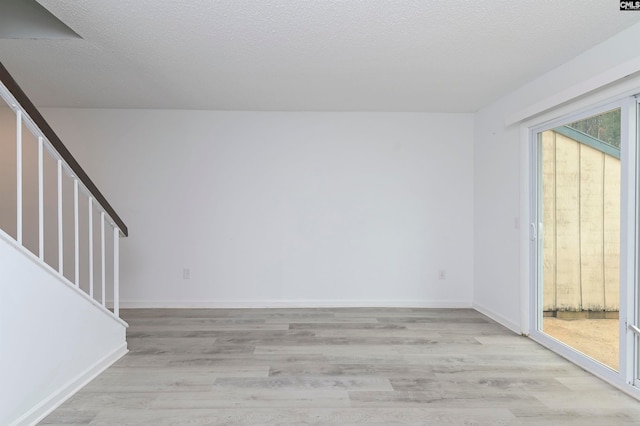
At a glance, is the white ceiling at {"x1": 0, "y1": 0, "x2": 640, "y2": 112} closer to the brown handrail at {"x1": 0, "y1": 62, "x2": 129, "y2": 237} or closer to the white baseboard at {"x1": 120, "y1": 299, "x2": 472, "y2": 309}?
the brown handrail at {"x1": 0, "y1": 62, "x2": 129, "y2": 237}

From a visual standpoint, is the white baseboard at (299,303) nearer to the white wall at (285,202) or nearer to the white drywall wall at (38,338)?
the white wall at (285,202)

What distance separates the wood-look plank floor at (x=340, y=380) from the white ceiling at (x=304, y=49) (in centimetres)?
224

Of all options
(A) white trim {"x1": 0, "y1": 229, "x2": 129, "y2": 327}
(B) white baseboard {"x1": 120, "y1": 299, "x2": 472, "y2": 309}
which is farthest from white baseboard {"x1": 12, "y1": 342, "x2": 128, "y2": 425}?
(B) white baseboard {"x1": 120, "y1": 299, "x2": 472, "y2": 309}

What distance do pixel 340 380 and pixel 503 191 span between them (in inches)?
100

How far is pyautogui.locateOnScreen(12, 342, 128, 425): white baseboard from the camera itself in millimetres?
1983

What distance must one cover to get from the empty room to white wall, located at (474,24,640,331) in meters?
0.03

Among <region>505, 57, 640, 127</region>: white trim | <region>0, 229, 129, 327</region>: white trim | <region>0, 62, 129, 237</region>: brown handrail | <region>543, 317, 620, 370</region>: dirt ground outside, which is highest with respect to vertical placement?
<region>505, 57, 640, 127</region>: white trim

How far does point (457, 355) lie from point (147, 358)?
2.36m

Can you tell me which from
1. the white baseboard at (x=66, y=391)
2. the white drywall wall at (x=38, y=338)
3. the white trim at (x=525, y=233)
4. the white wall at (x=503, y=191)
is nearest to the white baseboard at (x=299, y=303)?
the white wall at (x=503, y=191)

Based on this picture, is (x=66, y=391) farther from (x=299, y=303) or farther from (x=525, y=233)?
(x=525, y=233)

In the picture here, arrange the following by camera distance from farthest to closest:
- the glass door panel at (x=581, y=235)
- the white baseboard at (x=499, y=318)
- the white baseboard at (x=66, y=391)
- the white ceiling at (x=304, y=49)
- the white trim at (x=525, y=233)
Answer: the white baseboard at (x=499, y=318) < the white trim at (x=525, y=233) < the glass door panel at (x=581, y=235) < the white ceiling at (x=304, y=49) < the white baseboard at (x=66, y=391)

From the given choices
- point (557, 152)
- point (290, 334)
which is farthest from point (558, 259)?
point (290, 334)

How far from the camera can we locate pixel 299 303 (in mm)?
4512

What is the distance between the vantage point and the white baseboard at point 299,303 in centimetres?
445
